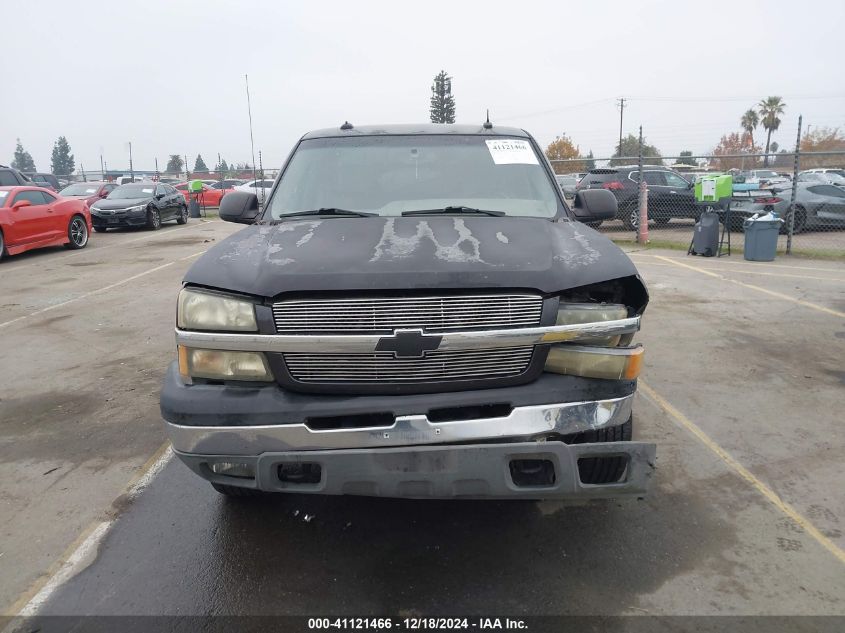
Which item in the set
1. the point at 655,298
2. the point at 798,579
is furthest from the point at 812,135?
the point at 798,579

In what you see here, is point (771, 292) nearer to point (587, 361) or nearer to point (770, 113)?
point (587, 361)

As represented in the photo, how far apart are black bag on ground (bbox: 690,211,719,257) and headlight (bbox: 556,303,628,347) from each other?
33.5 feet

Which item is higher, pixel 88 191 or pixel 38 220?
pixel 88 191

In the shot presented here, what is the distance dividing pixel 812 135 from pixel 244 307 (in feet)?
257

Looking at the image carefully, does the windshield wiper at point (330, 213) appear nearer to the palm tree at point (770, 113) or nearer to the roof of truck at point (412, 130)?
the roof of truck at point (412, 130)

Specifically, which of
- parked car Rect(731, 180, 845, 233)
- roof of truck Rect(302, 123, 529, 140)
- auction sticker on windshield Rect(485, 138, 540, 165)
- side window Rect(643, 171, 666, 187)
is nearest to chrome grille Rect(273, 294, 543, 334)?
auction sticker on windshield Rect(485, 138, 540, 165)

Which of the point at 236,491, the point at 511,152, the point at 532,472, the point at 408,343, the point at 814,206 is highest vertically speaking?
the point at 511,152

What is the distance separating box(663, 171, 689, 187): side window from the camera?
15914mm

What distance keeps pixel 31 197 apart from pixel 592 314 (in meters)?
13.9

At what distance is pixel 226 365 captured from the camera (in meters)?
2.41

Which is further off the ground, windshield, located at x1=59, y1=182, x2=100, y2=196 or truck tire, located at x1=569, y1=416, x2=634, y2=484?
windshield, located at x1=59, y1=182, x2=100, y2=196

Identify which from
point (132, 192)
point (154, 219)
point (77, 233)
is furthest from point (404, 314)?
point (132, 192)

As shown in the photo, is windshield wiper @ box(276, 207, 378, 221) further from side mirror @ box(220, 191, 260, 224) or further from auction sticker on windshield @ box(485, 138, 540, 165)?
auction sticker on windshield @ box(485, 138, 540, 165)

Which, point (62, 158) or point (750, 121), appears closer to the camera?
point (750, 121)
